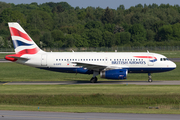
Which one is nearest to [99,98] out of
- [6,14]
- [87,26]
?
[87,26]

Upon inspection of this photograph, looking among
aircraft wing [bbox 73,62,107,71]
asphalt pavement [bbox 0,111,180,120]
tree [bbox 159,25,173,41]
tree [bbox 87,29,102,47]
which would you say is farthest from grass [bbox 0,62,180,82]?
tree [bbox 159,25,173,41]

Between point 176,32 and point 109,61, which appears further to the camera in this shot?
point 176,32

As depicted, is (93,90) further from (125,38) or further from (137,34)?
(137,34)

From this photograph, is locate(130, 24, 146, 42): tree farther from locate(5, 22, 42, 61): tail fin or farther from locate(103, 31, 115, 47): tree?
locate(5, 22, 42, 61): tail fin

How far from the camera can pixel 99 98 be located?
2716 centimetres

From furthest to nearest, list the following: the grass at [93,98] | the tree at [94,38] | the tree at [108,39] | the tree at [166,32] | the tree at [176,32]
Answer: the tree at [166,32] → the tree at [176,32] → the tree at [108,39] → the tree at [94,38] → the grass at [93,98]

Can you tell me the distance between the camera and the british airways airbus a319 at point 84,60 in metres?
36.8

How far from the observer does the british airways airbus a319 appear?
36844mm

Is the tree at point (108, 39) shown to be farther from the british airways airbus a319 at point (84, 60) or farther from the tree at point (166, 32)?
the british airways airbus a319 at point (84, 60)

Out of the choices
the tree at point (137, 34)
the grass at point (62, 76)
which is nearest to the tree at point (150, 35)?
the tree at point (137, 34)

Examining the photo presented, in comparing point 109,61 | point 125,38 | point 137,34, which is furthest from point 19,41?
point 137,34

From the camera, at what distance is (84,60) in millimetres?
37375

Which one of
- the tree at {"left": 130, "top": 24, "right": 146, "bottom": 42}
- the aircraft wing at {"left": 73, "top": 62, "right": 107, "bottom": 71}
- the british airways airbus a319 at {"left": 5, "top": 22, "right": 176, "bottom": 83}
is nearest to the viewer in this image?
the aircraft wing at {"left": 73, "top": 62, "right": 107, "bottom": 71}

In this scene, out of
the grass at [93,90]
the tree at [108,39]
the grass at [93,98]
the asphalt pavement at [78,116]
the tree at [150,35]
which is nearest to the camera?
the asphalt pavement at [78,116]
